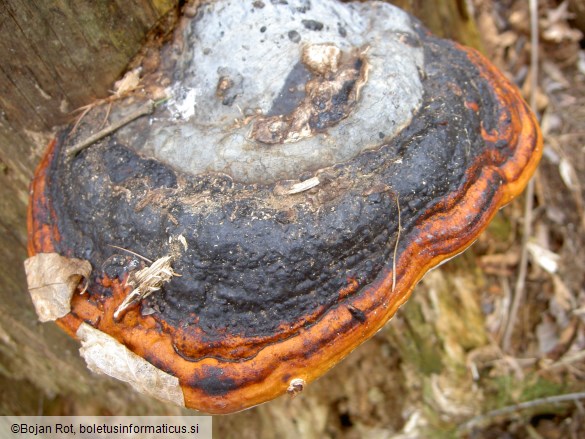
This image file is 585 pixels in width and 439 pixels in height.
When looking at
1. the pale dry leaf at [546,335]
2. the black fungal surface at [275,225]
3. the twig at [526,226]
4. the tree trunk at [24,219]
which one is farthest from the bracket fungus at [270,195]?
the pale dry leaf at [546,335]

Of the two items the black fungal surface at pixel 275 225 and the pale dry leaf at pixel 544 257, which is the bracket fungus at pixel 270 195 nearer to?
the black fungal surface at pixel 275 225

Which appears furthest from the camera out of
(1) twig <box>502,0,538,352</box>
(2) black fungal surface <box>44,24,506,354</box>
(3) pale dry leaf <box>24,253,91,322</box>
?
(1) twig <box>502,0,538,352</box>

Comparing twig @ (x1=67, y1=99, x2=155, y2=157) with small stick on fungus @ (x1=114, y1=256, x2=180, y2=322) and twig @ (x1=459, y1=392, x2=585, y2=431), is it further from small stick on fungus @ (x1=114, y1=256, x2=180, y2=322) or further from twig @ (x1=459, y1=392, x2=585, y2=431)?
twig @ (x1=459, y1=392, x2=585, y2=431)

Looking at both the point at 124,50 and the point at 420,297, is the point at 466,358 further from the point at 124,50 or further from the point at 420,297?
the point at 124,50

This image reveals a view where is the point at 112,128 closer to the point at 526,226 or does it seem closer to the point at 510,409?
the point at 526,226

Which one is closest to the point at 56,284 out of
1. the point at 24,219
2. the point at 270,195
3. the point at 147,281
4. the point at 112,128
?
the point at 147,281

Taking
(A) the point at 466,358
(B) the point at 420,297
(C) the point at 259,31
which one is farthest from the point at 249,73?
(A) the point at 466,358

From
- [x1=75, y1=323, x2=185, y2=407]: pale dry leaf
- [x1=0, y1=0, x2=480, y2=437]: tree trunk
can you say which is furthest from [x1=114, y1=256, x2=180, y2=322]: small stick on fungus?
[x1=0, y1=0, x2=480, y2=437]: tree trunk
